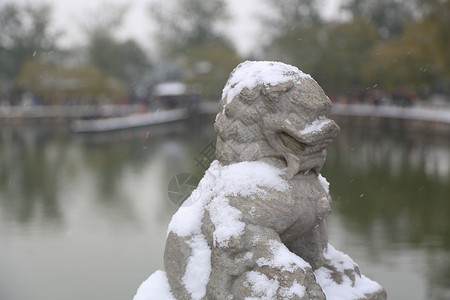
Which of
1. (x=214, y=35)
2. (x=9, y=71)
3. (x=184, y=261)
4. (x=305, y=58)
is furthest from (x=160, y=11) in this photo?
(x=184, y=261)

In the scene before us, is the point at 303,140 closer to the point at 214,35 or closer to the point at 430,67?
the point at 430,67

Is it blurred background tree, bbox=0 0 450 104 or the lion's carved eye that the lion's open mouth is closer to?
the lion's carved eye

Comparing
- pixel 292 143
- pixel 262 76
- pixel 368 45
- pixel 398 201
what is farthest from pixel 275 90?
pixel 368 45

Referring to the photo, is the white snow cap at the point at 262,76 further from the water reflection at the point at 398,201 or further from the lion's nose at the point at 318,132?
the water reflection at the point at 398,201

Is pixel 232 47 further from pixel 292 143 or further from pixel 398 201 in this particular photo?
pixel 292 143

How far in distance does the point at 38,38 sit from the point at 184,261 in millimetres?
36041

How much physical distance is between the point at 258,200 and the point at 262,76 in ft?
1.97

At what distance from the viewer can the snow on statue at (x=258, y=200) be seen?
2381mm

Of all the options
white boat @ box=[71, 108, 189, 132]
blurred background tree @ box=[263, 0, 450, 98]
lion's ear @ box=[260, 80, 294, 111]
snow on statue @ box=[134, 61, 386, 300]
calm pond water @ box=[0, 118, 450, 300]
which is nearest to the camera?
snow on statue @ box=[134, 61, 386, 300]

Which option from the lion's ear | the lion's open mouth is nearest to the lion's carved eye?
the lion's open mouth

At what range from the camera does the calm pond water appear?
521 centimetres

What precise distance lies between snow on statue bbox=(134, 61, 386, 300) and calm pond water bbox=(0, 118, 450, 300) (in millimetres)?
2457

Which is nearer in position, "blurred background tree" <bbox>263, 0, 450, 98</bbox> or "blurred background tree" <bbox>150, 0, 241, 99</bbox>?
"blurred background tree" <bbox>263, 0, 450, 98</bbox>

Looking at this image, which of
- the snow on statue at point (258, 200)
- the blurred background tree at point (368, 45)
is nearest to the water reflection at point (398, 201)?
the snow on statue at point (258, 200)
